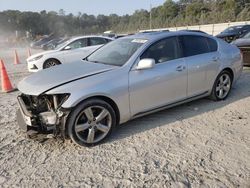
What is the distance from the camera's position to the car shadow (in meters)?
4.66

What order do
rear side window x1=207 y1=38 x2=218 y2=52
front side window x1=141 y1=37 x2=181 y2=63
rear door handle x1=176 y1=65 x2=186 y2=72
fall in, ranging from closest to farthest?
front side window x1=141 y1=37 x2=181 y2=63
rear door handle x1=176 y1=65 x2=186 y2=72
rear side window x1=207 y1=38 x2=218 y2=52

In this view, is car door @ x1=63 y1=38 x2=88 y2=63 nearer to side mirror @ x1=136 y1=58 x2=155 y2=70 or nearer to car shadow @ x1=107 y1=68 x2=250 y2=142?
car shadow @ x1=107 y1=68 x2=250 y2=142

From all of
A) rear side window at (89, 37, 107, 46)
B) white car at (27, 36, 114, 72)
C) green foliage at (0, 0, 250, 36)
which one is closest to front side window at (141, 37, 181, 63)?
white car at (27, 36, 114, 72)

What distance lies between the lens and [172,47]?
511cm

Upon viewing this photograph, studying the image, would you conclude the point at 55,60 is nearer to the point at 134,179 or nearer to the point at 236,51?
the point at 236,51

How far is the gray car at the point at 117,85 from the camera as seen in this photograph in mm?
3982

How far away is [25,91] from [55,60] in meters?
6.00

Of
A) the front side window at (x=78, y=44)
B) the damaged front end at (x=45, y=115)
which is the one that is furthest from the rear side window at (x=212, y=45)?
the front side window at (x=78, y=44)

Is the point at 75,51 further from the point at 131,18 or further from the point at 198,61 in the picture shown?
the point at 131,18

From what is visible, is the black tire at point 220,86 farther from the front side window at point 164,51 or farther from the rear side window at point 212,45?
the front side window at point 164,51

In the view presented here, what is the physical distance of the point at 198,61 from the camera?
17.6 ft

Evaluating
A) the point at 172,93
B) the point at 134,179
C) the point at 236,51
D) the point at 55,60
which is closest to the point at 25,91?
the point at 134,179

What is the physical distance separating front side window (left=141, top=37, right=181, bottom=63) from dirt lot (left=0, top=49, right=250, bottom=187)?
1.10 metres

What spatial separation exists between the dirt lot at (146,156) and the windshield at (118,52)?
1145mm
